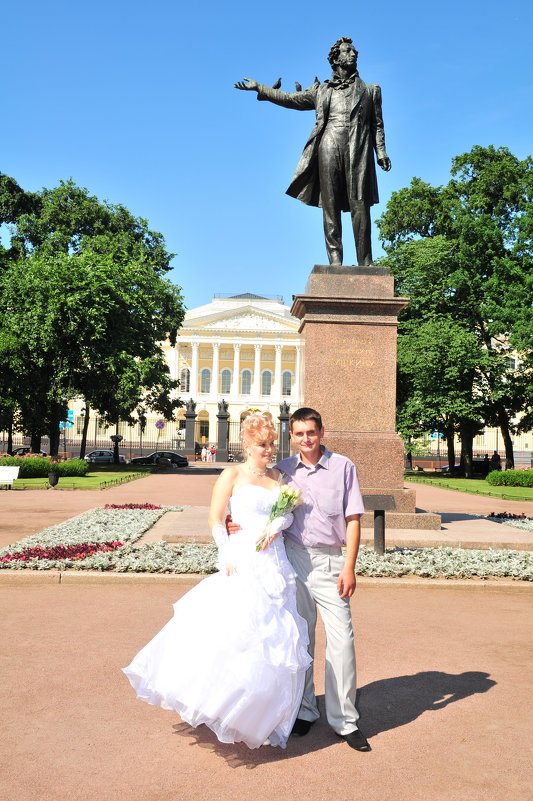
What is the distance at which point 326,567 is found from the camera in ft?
13.5

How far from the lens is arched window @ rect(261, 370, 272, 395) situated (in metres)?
90.7

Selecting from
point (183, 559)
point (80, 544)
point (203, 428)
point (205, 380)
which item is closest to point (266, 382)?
point (205, 380)

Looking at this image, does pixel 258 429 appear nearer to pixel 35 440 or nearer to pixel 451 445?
pixel 35 440

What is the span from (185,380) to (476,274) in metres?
58.6

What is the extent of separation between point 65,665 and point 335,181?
26.9 ft

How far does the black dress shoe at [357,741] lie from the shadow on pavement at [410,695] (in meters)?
0.24

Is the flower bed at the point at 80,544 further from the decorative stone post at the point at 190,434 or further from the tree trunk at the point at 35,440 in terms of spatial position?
the decorative stone post at the point at 190,434

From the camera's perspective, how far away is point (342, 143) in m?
11.0

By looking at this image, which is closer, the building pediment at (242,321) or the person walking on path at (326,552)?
the person walking on path at (326,552)

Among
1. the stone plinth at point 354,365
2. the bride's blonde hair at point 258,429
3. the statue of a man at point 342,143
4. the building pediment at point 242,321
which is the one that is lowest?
the bride's blonde hair at point 258,429

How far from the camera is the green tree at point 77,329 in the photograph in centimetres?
3122

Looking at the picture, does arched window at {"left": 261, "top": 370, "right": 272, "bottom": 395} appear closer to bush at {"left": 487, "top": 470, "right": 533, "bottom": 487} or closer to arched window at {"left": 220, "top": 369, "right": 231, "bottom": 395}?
arched window at {"left": 220, "top": 369, "right": 231, "bottom": 395}

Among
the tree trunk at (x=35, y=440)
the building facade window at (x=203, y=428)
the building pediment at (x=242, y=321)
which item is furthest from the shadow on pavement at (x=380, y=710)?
the building pediment at (x=242, y=321)

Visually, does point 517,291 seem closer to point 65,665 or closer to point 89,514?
point 89,514
